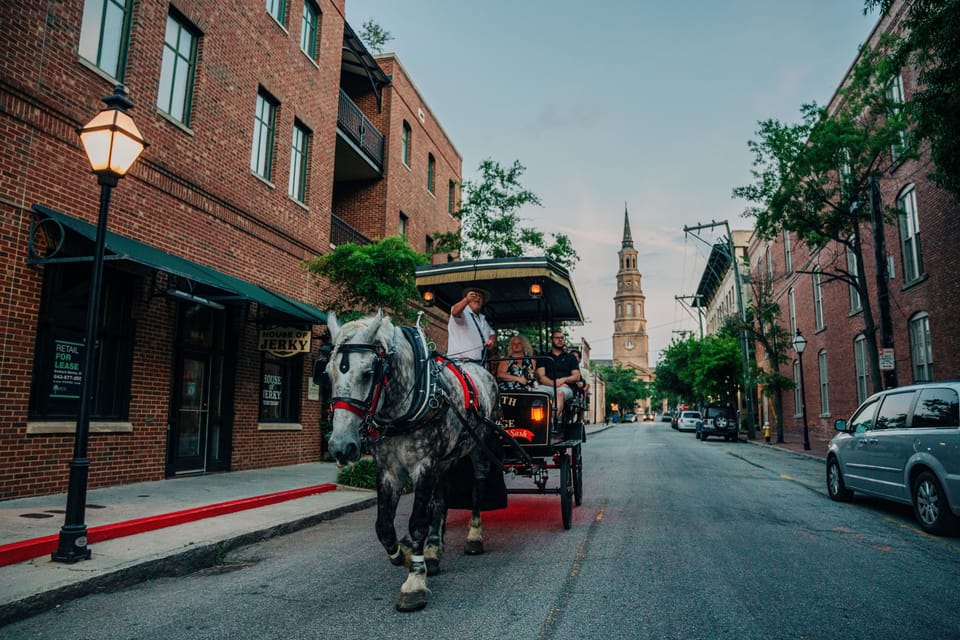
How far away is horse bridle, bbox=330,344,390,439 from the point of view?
4.04m

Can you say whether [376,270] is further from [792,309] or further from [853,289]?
[792,309]

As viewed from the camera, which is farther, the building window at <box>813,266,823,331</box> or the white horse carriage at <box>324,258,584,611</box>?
the building window at <box>813,266,823,331</box>

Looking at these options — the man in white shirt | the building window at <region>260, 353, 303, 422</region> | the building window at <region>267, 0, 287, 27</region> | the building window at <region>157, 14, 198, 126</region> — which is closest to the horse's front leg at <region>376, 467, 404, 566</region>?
the man in white shirt

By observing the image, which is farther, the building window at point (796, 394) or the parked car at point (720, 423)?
the building window at point (796, 394)

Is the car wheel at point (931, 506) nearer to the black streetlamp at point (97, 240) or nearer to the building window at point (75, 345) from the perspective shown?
the black streetlamp at point (97, 240)

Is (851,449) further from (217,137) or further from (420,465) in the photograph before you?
(217,137)

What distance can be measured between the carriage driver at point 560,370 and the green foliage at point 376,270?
15.1ft

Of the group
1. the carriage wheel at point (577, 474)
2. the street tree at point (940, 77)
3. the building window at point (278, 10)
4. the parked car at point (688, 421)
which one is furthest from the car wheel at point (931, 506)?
the parked car at point (688, 421)

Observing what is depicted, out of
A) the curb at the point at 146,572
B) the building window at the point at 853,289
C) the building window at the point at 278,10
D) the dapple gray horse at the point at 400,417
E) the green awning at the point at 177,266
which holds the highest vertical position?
the building window at the point at 278,10

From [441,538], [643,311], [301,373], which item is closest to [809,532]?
[441,538]

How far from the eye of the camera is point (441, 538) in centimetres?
572

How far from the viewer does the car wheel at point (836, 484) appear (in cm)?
988

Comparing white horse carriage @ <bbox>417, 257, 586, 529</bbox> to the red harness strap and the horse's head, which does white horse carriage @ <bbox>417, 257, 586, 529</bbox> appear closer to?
the red harness strap

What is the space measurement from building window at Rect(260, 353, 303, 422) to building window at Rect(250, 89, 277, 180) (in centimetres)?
416
